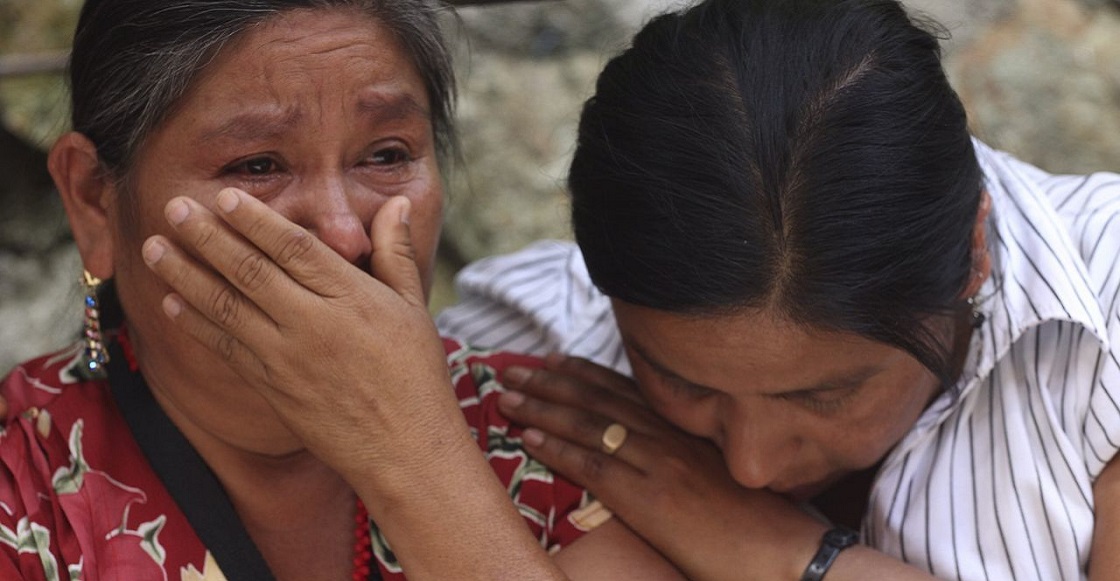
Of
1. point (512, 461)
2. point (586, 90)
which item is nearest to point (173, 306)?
point (512, 461)

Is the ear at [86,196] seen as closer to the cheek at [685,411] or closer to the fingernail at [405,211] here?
the fingernail at [405,211]

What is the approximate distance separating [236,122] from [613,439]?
2.62ft

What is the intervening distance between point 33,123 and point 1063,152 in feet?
A: 9.05

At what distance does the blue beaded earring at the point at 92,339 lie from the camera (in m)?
1.98

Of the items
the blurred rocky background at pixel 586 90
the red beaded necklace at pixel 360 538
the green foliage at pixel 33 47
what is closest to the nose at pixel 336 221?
the red beaded necklace at pixel 360 538

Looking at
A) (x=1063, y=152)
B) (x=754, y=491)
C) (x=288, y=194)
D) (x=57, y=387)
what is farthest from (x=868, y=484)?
(x=1063, y=152)

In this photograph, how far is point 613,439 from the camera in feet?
7.16

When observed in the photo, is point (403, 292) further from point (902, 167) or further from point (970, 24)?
point (970, 24)

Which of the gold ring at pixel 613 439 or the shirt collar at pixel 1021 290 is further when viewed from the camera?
the gold ring at pixel 613 439

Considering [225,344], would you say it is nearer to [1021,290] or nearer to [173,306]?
Answer: [173,306]

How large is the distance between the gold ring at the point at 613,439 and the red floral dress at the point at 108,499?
0.08 meters

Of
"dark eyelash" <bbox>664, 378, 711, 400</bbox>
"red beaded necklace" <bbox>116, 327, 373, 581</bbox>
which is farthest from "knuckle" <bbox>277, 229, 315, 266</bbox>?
"dark eyelash" <bbox>664, 378, 711, 400</bbox>

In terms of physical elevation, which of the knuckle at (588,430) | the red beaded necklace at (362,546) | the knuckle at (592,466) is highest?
the knuckle at (588,430)

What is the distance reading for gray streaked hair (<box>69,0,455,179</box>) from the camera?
1812 millimetres
